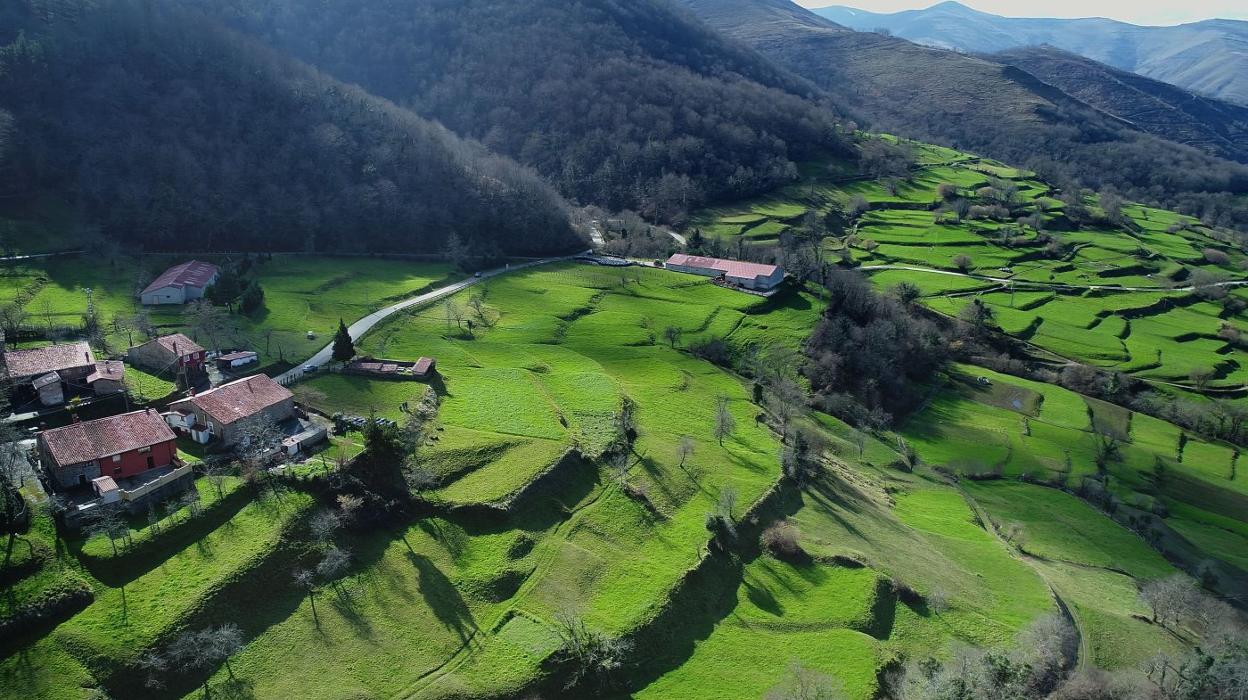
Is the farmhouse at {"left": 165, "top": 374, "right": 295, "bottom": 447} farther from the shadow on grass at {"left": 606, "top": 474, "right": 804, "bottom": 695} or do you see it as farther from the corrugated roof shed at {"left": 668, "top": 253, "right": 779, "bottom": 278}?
the corrugated roof shed at {"left": 668, "top": 253, "right": 779, "bottom": 278}

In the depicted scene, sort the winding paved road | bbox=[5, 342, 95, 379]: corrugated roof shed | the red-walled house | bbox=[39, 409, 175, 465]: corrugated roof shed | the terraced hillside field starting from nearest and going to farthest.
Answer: the red-walled house, bbox=[39, 409, 175, 465]: corrugated roof shed, bbox=[5, 342, 95, 379]: corrugated roof shed, the winding paved road, the terraced hillside field

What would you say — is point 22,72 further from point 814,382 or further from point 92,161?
point 814,382

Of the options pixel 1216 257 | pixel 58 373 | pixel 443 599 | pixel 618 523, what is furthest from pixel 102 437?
pixel 1216 257

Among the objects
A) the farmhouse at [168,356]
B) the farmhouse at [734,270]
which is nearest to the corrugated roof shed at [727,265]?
the farmhouse at [734,270]

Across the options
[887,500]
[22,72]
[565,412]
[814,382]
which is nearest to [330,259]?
[22,72]

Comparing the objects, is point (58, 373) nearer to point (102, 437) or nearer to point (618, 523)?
point (102, 437)

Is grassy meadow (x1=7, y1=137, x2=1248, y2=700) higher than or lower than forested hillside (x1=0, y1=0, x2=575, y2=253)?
lower

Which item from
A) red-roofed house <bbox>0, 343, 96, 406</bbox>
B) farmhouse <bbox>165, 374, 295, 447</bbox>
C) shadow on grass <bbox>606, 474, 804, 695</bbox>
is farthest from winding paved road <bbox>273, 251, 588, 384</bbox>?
shadow on grass <bbox>606, 474, 804, 695</bbox>
